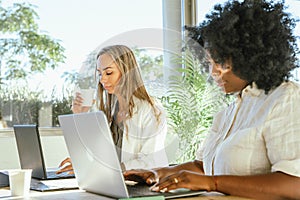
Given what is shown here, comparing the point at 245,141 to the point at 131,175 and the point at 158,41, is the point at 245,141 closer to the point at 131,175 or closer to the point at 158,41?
the point at 131,175

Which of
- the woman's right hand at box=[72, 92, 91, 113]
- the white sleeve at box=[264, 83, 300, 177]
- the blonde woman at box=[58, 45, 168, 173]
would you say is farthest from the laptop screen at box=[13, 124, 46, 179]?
the white sleeve at box=[264, 83, 300, 177]

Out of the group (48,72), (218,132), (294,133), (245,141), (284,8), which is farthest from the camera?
(48,72)

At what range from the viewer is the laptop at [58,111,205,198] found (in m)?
1.50

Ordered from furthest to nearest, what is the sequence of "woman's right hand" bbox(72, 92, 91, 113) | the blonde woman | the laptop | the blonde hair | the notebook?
"woman's right hand" bbox(72, 92, 91, 113) → the blonde hair → the blonde woman → the notebook → the laptop

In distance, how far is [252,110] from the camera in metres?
1.79

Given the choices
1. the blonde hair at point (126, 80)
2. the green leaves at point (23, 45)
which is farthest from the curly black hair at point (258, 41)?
the green leaves at point (23, 45)

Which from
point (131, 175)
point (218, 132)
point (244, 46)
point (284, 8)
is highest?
point (284, 8)

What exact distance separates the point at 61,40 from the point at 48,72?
0.25m

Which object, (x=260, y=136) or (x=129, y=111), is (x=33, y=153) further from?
(x=260, y=136)

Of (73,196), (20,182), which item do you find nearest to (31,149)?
(20,182)

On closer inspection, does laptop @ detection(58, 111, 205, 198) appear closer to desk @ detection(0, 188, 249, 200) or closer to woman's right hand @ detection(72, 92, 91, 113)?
desk @ detection(0, 188, 249, 200)

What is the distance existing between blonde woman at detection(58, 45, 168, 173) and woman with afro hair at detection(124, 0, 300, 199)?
297mm

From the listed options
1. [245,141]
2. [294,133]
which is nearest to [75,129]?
[245,141]

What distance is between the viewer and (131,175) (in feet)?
6.06
